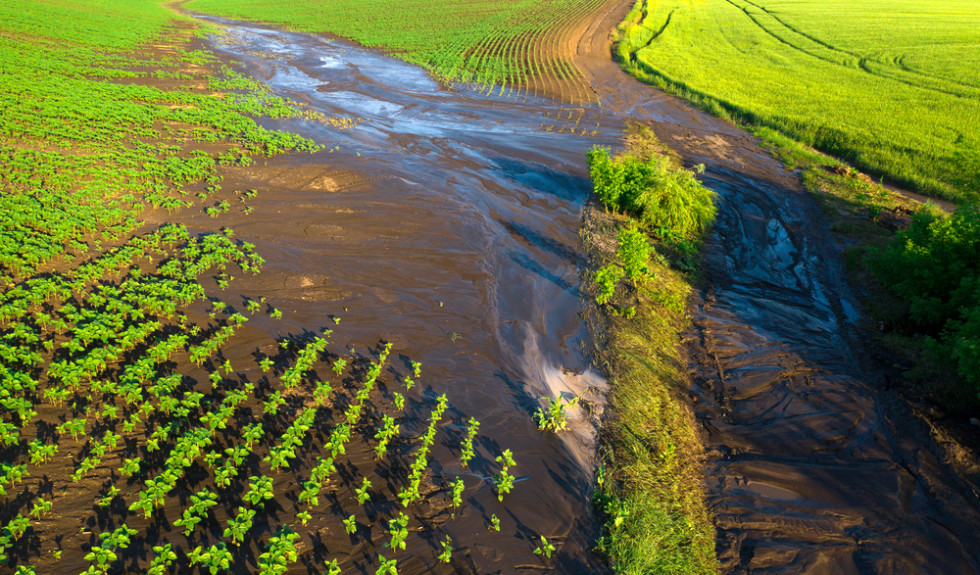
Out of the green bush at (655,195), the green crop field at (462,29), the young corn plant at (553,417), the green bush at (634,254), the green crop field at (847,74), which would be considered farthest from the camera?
the green crop field at (462,29)

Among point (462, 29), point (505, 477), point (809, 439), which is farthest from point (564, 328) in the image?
point (462, 29)

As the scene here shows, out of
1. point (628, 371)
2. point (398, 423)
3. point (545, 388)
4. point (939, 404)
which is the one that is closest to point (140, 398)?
point (398, 423)

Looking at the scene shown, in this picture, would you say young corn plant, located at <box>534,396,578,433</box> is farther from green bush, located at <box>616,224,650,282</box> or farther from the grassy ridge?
green bush, located at <box>616,224,650,282</box>

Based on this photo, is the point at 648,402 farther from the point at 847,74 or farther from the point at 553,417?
the point at 847,74

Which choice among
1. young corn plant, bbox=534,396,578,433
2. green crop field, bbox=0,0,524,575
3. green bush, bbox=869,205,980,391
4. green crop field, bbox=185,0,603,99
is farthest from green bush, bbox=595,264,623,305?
Answer: green crop field, bbox=185,0,603,99

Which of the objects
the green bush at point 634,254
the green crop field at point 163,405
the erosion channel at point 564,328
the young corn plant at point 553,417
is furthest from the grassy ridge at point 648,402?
the green crop field at point 163,405

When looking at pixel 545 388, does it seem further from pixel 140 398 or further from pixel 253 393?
pixel 140 398

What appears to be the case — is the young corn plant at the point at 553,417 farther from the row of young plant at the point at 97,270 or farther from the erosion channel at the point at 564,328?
the row of young plant at the point at 97,270
